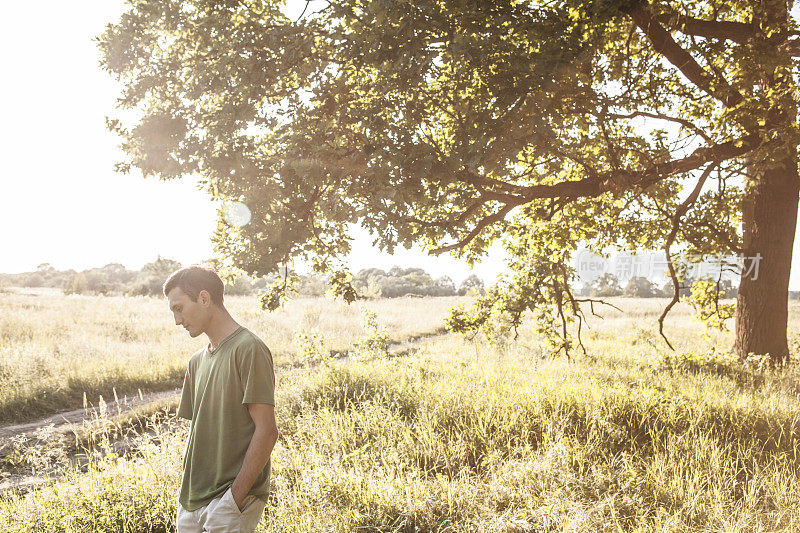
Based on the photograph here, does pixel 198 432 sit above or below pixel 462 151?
below

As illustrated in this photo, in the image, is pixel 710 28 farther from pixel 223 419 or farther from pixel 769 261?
pixel 223 419

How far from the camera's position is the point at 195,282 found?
2920 mm

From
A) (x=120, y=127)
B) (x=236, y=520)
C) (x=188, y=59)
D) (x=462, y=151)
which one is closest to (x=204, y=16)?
(x=188, y=59)

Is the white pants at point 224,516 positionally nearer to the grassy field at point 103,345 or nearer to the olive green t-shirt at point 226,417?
the olive green t-shirt at point 226,417

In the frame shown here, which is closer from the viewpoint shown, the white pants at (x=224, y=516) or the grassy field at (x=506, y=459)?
the white pants at (x=224, y=516)

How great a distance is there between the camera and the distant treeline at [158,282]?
4356 cm

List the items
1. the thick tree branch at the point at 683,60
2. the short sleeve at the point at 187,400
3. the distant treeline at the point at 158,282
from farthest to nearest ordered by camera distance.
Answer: the distant treeline at the point at 158,282
the thick tree branch at the point at 683,60
the short sleeve at the point at 187,400

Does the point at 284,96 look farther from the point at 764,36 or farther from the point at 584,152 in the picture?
the point at 764,36

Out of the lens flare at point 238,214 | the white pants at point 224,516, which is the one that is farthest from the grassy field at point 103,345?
the white pants at point 224,516

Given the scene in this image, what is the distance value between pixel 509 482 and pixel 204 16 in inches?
277

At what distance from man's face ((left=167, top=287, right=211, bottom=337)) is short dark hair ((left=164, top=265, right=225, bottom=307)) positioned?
3cm

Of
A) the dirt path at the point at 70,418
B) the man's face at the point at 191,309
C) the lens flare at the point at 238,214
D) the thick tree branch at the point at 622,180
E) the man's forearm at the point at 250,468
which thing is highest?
the thick tree branch at the point at 622,180

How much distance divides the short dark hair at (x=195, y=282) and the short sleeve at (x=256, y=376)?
490mm

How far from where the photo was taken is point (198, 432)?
2.89 m
